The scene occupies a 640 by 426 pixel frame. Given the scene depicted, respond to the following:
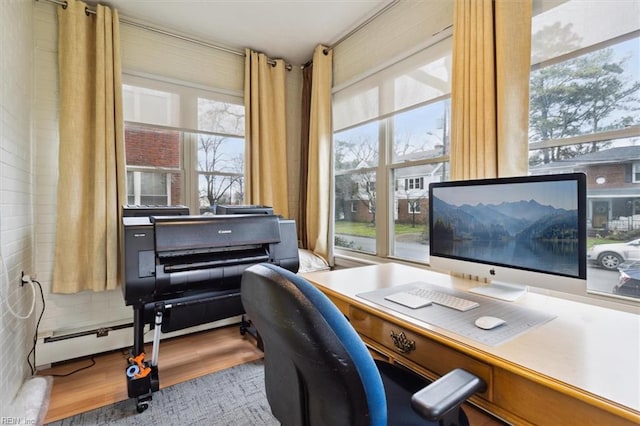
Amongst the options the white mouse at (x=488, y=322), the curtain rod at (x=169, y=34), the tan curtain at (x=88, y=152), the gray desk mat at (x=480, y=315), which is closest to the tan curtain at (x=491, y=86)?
the gray desk mat at (x=480, y=315)

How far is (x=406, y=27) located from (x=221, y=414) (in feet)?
9.45

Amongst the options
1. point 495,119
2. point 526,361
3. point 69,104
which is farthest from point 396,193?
point 69,104

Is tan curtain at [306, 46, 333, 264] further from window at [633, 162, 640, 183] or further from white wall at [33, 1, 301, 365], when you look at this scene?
window at [633, 162, 640, 183]

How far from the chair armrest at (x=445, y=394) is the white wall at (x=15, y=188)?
78.7 inches

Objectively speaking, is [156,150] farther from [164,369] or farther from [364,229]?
[364,229]

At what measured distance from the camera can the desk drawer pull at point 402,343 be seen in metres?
1.08

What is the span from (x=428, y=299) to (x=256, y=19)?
263 centimetres

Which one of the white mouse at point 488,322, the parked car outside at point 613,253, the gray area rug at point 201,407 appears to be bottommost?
the gray area rug at point 201,407

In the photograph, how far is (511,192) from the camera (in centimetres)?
132

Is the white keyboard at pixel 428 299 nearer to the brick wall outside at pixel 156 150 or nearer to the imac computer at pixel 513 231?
the imac computer at pixel 513 231

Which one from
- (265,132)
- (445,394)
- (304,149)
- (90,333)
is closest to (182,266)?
(90,333)

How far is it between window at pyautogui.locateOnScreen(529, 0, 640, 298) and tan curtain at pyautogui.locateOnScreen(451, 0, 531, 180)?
0.14m

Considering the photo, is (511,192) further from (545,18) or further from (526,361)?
(545,18)

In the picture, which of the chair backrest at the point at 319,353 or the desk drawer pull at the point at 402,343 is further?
the desk drawer pull at the point at 402,343
